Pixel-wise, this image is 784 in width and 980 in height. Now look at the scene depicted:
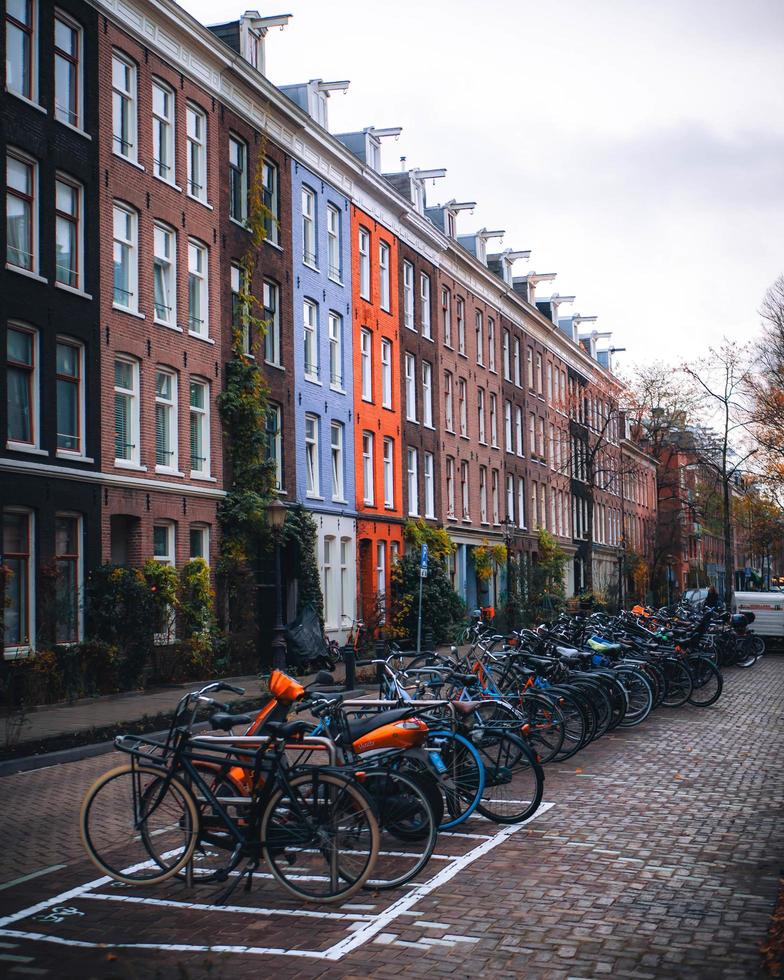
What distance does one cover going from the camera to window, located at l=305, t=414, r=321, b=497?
3553cm

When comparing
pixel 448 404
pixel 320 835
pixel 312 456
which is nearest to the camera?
pixel 320 835

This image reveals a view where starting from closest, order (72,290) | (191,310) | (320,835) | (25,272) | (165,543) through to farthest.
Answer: (320,835), (25,272), (72,290), (165,543), (191,310)

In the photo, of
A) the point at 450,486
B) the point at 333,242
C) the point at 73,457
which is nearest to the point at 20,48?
the point at 73,457

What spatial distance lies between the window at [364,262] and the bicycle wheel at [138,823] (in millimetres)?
33502

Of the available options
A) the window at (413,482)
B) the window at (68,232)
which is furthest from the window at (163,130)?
the window at (413,482)

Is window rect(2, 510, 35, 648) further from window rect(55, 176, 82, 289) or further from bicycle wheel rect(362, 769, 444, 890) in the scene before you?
bicycle wheel rect(362, 769, 444, 890)

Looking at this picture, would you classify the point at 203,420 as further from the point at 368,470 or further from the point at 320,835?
the point at 320,835

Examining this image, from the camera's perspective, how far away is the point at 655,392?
62.6 meters

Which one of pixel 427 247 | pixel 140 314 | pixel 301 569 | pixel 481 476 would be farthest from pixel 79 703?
pixel 481 476

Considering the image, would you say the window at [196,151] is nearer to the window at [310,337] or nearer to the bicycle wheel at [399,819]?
the window at [310,337]

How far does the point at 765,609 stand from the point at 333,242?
1730 cm

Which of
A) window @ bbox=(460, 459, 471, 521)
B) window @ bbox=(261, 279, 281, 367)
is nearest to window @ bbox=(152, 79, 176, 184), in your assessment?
window @ bbox=(261, 279, 281, 367)

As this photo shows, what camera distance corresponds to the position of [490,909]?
23.5 feet

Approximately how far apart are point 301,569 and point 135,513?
771cm
